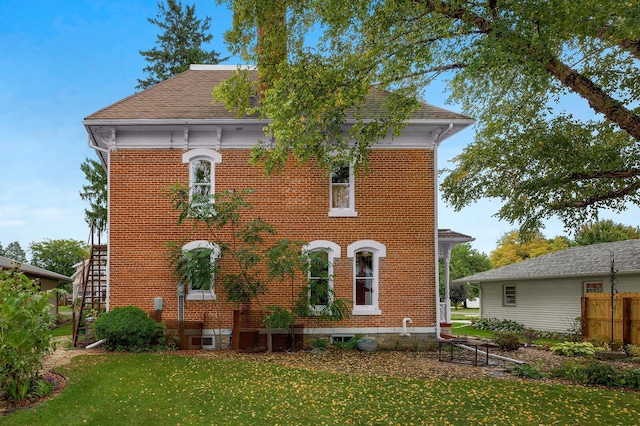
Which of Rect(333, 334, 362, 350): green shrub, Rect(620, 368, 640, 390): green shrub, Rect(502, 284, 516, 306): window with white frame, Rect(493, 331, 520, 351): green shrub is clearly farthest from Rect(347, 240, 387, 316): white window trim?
Rect(502, 284, 516, 306): window with white frame

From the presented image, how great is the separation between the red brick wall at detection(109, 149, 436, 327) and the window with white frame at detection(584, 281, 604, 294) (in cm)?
1069

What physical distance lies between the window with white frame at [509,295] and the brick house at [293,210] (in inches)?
558

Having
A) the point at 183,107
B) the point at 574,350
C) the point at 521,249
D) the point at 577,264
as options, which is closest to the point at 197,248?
the point at 183,107

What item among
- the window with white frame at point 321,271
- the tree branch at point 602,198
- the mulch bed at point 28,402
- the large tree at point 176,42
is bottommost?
the mulch bed at point 28,402

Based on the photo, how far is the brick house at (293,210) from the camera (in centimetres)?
1498

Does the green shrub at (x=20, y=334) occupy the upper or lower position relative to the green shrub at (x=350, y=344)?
upper

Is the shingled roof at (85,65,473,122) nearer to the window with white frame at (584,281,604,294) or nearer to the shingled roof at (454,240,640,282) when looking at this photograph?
the shingled roof at (454,240,640,282)

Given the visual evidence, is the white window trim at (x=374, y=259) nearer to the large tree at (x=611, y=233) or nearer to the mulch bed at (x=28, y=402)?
the mulch bed at (x=28, y=402)

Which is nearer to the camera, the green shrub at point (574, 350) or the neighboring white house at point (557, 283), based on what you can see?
the green shrub at point (574, 350)

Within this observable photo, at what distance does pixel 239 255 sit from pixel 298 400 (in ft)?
18.6

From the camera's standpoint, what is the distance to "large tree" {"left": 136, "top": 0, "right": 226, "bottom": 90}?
1503 inches

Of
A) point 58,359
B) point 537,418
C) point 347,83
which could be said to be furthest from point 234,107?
point 537,418

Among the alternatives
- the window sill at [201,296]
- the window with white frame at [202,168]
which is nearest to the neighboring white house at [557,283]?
the window sill at [201,296]

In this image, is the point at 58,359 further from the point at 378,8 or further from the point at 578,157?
the point at 578,157
